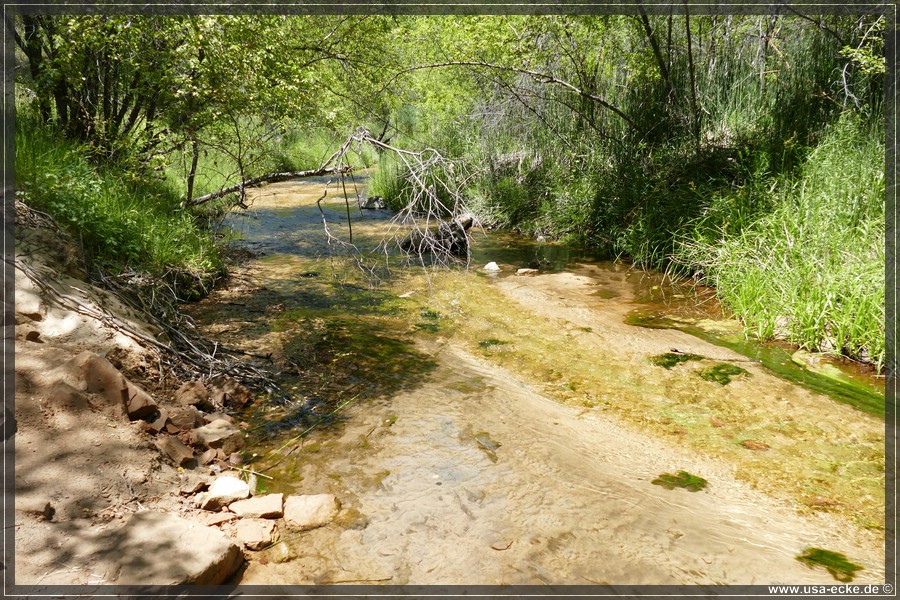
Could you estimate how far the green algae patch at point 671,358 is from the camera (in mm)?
4820

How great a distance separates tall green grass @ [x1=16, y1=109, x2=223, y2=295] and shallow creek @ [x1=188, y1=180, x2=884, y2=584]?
1.85 feet

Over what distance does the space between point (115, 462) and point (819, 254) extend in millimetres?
6233

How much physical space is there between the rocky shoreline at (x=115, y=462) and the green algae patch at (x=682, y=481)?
1.96 meters

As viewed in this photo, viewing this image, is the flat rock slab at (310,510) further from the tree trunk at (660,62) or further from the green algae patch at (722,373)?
the tree trunk at (660,62)

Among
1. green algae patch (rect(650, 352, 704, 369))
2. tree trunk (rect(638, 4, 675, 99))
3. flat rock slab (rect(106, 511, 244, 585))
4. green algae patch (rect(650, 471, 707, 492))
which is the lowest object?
green algae patch (rect(650, 471, 707, 492))

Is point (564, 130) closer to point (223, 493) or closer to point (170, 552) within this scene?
point (223, 493)

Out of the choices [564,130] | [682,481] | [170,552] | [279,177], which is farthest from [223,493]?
[564,130]

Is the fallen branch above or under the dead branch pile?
above

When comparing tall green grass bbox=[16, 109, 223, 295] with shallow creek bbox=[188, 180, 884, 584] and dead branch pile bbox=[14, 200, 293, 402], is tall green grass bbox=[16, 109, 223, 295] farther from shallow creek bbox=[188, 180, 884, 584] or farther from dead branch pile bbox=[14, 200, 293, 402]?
shallow creek bbox=[188, 180, 884, 584]

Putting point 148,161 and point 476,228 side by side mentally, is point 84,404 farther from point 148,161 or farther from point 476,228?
point 476,228

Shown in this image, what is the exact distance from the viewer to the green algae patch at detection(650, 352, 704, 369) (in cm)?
482

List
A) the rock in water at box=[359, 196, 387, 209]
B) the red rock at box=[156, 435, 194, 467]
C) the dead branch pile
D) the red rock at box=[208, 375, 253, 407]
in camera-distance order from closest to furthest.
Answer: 1. the red rock at box=[156, 435, 194, 467]
2. the dead branch pile
3. the red rock at box=[208, 375, 253, 407]
4. the rock in water at box=[359, 196, 387, 209]

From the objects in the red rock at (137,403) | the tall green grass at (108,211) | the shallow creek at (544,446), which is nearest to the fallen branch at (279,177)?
the tall green grass at (108,211)

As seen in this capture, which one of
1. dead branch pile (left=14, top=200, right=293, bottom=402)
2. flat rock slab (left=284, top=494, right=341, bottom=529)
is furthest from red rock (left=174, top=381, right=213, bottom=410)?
flat rock slab (left=284, top=494, right=341, bottom=529)
